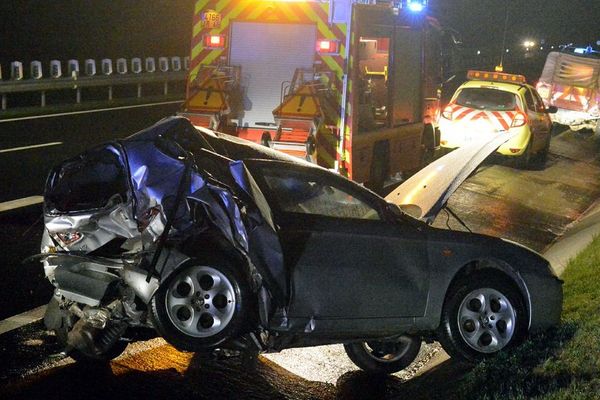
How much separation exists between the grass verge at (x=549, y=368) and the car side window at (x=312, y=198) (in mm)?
1277

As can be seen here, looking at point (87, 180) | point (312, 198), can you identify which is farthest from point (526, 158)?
point (87, 180)

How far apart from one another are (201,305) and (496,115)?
12329 millimetres

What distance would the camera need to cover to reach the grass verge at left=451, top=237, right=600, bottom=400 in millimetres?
4969

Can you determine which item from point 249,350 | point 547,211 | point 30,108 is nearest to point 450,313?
point 249,350

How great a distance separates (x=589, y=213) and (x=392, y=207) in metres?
8.15

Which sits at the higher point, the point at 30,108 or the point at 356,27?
the point at 356,27

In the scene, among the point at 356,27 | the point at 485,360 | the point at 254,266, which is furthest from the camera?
the point at 356,27

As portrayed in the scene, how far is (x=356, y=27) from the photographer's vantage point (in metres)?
11.0

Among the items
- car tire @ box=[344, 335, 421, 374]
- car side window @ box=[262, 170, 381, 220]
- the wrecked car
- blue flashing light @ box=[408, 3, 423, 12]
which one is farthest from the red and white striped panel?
car side window @ box=[262, 170, 381, 220]

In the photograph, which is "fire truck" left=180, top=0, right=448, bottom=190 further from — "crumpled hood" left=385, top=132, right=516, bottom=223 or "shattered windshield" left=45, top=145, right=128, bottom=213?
"shattered windshield" left=45, top=145, right=128, bottom=213

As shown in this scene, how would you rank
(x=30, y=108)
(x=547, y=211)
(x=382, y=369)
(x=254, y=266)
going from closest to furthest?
(x=254, y=266)
(x=382, y=369)
(x=547, y=211)
(x=30, y=108)

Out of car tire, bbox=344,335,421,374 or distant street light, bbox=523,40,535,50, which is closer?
car tire, bbox=344,335,421,374

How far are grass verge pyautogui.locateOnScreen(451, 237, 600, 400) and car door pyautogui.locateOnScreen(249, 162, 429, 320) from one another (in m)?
0.69

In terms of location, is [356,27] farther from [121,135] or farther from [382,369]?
[121,135]
